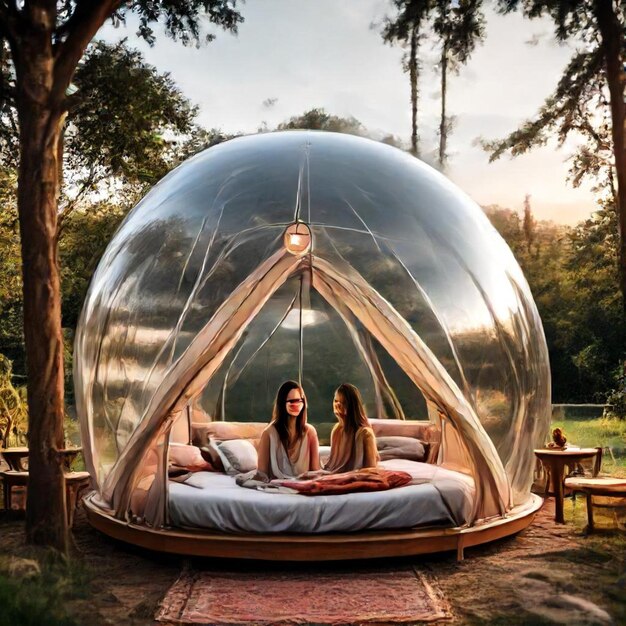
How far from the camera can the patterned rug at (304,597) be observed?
201 inches

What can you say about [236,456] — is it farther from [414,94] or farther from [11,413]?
[414,94]

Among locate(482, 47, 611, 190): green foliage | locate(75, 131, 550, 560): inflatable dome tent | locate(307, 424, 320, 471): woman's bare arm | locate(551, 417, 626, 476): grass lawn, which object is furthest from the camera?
locate(482, 47, 611, 190): green foliage

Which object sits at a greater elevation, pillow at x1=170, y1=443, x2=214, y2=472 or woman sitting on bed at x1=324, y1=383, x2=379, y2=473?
woman sitting on bed at x1=324, y1=383, x2=379, y2=473

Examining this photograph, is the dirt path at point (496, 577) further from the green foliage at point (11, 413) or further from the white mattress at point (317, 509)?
the green foliage at point (11, 413)

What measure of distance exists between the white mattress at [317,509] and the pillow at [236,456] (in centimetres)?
118

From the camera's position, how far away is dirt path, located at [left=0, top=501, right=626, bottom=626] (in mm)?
4641

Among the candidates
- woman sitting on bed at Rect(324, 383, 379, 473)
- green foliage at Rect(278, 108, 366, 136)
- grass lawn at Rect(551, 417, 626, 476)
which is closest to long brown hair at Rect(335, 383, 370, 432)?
woman sitting on bed at Rect(324, 383, 379, 473)

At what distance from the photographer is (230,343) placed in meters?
7.16

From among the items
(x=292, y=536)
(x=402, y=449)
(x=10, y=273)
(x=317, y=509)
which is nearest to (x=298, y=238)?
(x=317, y=509)

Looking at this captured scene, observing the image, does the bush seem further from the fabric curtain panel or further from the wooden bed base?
the wooden bed base

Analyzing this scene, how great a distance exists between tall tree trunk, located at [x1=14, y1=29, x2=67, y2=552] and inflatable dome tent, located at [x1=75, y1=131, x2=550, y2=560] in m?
0.62

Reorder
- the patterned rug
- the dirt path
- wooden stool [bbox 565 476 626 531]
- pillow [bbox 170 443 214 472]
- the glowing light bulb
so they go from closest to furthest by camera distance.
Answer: the dirt path < the patterned rug < wooden stool [bbox 565 476 626 531] < the glowing light bulb < pillow [bbox 170 443 214 472]

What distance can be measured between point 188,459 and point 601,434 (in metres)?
6.41

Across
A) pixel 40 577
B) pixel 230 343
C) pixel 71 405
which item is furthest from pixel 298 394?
pixel 71 405
